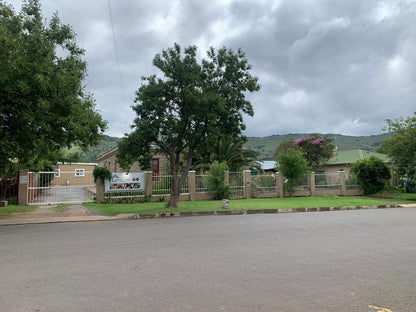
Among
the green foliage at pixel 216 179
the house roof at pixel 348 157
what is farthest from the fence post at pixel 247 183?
the house roof at pixel 348 157

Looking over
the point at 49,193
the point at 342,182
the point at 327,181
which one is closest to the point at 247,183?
the point at 327,181

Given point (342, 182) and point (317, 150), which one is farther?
point (317, 150)

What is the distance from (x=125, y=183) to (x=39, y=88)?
9.70 m

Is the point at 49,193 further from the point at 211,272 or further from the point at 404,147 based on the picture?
the point at 404,147

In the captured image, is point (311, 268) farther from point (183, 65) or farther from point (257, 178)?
point (257, 178)

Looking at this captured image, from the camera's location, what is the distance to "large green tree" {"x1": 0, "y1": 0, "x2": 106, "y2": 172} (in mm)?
9730

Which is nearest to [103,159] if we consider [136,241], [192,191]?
[192,191]

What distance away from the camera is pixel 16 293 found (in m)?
3.95

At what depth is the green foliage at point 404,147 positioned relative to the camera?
891 inches

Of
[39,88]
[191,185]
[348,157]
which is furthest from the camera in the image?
[348,157]

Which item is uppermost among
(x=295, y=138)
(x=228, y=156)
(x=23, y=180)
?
(x=295, y=138)

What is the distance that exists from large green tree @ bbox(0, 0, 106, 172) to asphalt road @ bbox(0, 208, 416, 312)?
4.63m

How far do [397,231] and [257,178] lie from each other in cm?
1466

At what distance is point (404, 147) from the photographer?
22.8m
